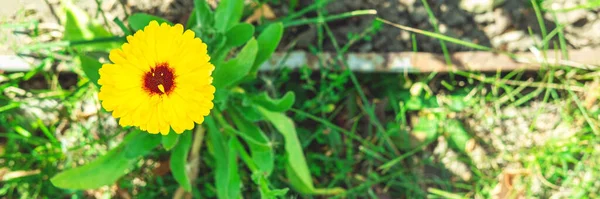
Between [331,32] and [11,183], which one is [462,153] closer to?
[331,32]

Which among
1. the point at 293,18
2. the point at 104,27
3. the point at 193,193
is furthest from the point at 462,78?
the point at 104,27

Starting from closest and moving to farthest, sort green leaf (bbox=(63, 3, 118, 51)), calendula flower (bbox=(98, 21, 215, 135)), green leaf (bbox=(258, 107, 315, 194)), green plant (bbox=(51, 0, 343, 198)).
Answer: calendula flower (bbox=(98, 21, 215, 135))
green plant (bbox=(51, 0, 343, 198))
green leaf (bbox=(258, 107, 315, 194))
green leaf (bbox=(63, 3, 118, 51))

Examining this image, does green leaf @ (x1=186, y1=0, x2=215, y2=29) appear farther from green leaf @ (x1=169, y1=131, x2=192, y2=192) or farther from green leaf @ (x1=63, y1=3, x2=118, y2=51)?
green leaf @ (x1=63, y1=3, x2=118, y2=51)

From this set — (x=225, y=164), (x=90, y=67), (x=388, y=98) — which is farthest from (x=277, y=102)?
(x=388, y=98)

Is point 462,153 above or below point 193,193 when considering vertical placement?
below

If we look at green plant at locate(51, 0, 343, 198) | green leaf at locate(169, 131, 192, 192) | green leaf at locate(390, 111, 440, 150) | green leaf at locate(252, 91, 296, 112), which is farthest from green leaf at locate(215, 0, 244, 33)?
green leaf at locate(390, 111, 440, 150)
